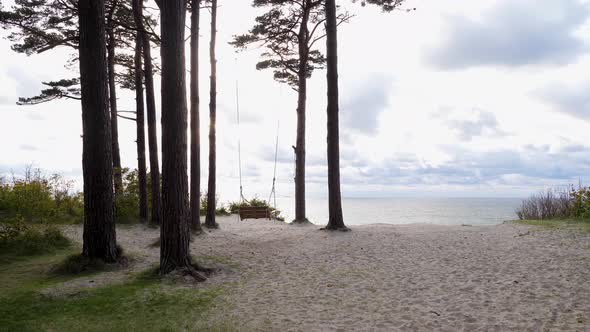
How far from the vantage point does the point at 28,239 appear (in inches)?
340

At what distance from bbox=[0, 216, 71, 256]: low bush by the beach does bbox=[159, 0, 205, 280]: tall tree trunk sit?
11.4ft

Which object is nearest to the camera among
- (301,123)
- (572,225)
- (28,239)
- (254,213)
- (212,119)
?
(28,239)

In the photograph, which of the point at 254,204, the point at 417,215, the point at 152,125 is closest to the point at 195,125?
the point at 152,125

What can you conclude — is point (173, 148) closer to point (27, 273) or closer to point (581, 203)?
point (27, 273)

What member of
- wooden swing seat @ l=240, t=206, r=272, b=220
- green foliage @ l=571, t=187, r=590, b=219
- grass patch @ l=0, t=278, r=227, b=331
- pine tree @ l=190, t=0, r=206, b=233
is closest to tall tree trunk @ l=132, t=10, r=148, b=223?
pine tree @ l=190, t=0, r=206, b=233

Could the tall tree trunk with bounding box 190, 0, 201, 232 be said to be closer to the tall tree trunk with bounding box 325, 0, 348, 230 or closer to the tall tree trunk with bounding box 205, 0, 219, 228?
the tall tree trunk with bounding box 205, 0, 219, 228

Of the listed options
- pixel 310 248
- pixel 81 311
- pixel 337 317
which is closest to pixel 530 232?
pixel 310 248

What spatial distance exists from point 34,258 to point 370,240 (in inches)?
271

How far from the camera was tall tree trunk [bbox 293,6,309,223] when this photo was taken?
14812 mm

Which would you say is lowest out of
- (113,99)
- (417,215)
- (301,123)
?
(417,215)

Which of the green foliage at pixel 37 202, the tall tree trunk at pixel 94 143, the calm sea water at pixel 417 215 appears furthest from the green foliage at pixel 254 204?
the tall tree trunk at pixel 94 143

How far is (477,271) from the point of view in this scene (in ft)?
21.9

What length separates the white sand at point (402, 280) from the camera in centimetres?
479

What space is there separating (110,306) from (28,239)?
185 inches
